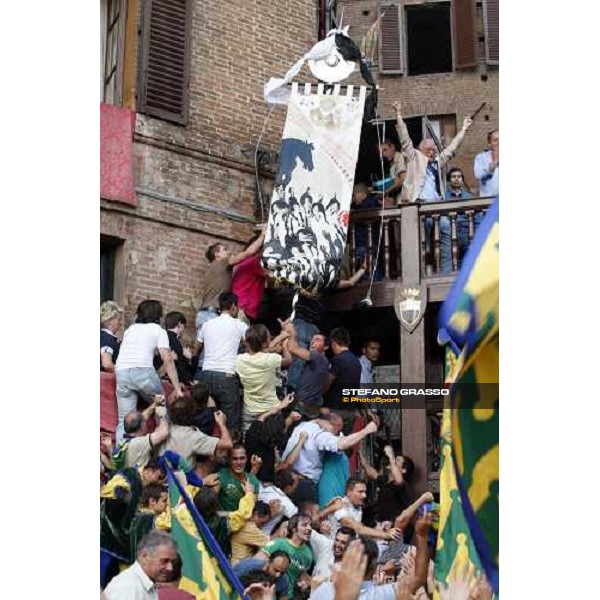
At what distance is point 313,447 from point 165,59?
177 inches

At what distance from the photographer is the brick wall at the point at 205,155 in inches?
564

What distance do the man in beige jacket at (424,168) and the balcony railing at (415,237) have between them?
20 centimetres

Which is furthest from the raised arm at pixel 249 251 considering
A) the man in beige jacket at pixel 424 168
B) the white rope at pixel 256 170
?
the man in beige jacket at pixel 424 168

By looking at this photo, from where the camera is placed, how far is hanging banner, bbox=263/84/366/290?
13344mm

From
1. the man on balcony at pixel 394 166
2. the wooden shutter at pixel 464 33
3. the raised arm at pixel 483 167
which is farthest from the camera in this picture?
the wooden shutter at pixel 464 33

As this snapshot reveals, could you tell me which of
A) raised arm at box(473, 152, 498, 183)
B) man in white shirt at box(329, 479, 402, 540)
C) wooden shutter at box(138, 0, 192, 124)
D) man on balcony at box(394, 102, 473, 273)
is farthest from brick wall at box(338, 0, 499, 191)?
man in white shirt at box(329, 479, 402, 540)

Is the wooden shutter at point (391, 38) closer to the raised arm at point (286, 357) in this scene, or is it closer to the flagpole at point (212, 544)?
the raised arm at point (286, 357)

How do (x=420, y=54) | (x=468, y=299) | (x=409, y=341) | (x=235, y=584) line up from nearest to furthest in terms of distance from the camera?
(x=468, y=299)
(x=235, y=584)
(x=409, y=341)
(x=420, y=54)

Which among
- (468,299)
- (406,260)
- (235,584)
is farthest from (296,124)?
(468,299)

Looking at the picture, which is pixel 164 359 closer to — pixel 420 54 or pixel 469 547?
pixel 469 547

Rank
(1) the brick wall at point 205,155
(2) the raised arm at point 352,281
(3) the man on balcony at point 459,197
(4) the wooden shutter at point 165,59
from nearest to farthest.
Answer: (3) the man on balcony at point 459,197 → (2) the raised arm at point 352,281 → (1) the brick wall at point 205,155 → (4) the wooden shutter at point 165,59

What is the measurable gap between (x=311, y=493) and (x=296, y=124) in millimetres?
3461

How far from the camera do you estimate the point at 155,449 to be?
482 inches

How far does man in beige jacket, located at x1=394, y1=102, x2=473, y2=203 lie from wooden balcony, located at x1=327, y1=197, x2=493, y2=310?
0.68 feet
